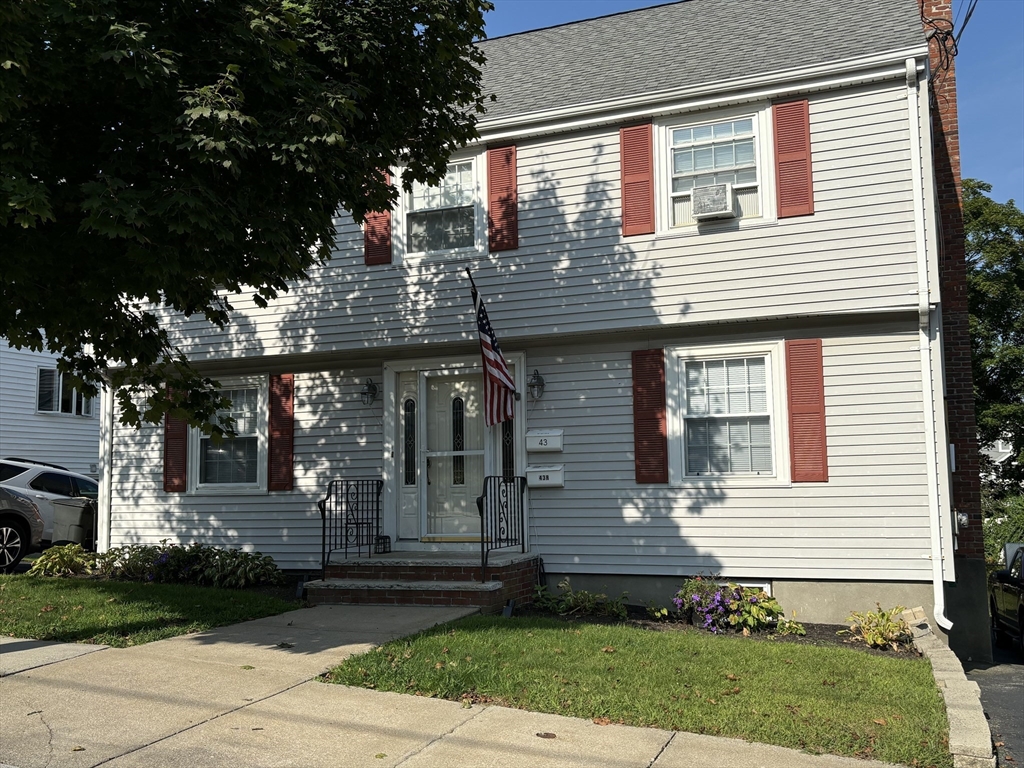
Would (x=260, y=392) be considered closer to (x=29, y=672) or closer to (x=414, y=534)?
(x=414, y=534)

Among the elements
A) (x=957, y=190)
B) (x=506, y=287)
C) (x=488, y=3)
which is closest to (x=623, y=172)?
(x=506, y=287)

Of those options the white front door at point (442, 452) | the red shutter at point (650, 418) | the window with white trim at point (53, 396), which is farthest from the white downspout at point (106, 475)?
the window with white trim at point (53, 396)

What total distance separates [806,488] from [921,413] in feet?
4.51

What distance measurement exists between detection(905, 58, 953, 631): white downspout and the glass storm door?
196 inches

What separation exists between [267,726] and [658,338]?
6.29m

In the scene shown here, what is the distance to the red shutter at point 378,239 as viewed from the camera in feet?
36.9

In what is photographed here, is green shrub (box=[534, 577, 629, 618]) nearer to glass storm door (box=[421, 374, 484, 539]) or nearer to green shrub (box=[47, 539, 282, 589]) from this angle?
glass storm door (box=[421, 374, 484, 539])

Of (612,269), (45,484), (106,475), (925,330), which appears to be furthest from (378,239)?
(45,484)

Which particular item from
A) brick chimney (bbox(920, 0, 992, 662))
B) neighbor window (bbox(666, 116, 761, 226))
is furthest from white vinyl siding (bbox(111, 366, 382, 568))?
brick chimney (bbox(920, 0, 992, 662))

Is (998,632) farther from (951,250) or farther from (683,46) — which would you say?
(683,46)

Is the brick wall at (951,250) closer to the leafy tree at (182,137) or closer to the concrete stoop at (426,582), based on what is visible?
the concrete stoop at (426,582)

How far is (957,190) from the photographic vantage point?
10562 mm

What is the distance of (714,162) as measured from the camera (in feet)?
32.7

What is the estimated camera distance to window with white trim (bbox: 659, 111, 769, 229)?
9.80 meters
